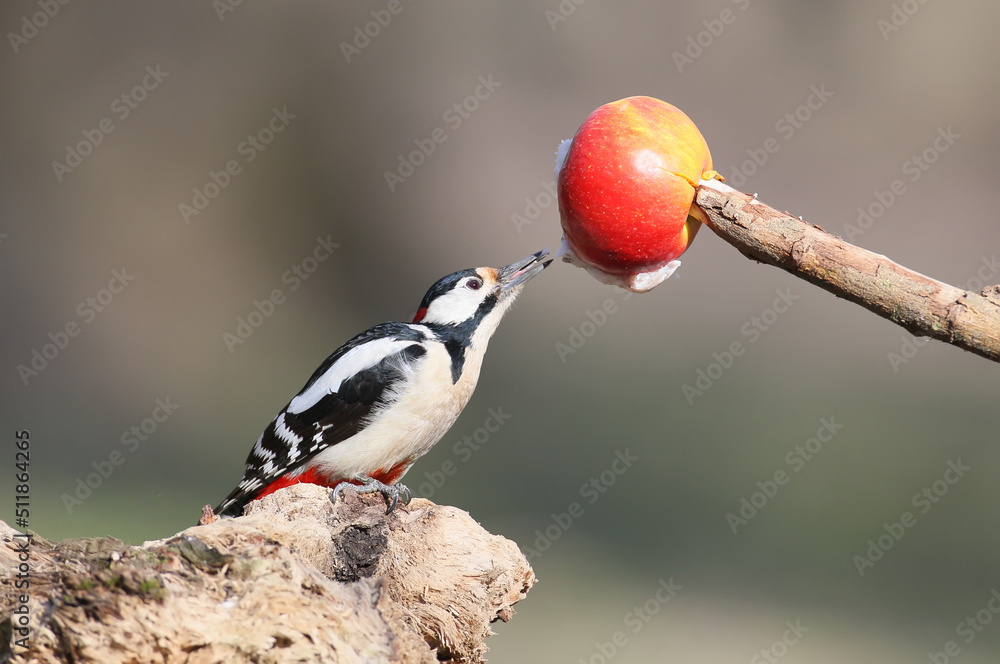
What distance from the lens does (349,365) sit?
3111 millimetres

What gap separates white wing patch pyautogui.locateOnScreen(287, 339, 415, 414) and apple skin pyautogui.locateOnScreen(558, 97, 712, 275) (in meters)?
1.31

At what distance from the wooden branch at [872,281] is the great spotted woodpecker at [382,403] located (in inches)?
58.9

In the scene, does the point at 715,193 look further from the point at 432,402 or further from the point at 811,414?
the point at 811,414

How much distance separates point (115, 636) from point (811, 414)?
20.9 feet

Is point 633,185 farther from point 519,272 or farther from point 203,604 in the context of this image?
point 519,272

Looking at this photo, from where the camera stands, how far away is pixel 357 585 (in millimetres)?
1714

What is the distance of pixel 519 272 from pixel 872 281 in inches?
76.6

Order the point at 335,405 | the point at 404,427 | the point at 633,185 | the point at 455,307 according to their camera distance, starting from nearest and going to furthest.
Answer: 1. the point at 633,185
2. the point at 404,427
3. the point at 335,405
4. the point at 455,307

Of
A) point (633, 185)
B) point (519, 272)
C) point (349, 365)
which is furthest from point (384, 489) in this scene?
point (633, 185)

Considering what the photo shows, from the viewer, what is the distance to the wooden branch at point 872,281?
1412 millimetres

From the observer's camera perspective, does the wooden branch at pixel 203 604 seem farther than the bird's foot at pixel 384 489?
No

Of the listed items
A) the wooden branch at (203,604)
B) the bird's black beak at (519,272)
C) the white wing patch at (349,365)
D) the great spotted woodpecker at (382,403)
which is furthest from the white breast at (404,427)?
the wooden branch at (203,604)

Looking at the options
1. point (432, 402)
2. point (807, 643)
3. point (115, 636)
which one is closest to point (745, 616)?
point (807, 643)

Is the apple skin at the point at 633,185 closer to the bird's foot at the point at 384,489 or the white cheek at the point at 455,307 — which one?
the bird's foot at the point at 384,489
